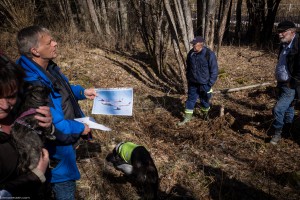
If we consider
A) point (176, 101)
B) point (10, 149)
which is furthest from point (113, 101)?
point (176, 101)

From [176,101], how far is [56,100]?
5070 mm

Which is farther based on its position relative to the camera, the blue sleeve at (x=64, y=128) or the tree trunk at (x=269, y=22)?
the tree trunk at (x=269, y=22)

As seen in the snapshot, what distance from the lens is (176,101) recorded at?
6.81 meters

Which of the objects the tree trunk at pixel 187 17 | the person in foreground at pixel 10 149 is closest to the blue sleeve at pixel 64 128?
the person in foreground at pixel 10 149

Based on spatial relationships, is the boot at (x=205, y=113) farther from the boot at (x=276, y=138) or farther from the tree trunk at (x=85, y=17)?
the tree trunk at (x=85, y=17)

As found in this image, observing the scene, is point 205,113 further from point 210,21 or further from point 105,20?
point 105,20

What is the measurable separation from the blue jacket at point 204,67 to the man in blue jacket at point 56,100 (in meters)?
3.50

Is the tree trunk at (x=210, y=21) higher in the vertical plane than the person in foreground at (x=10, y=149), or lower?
higher

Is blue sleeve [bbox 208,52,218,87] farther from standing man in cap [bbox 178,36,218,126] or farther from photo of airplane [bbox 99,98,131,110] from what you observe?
photo of airplane [bbox 99,98,131,110]

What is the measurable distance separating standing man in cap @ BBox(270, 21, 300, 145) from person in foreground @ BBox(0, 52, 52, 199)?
12.9 ft

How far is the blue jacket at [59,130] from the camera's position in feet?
6.15

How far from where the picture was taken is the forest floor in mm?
3594

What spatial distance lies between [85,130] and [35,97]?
1.75 feet

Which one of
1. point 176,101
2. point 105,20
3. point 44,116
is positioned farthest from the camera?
point 105,20
